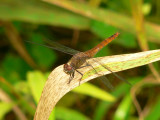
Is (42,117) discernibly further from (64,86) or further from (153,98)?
(153,98)

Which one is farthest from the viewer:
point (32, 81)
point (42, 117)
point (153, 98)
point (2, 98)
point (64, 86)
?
point (153, 98)

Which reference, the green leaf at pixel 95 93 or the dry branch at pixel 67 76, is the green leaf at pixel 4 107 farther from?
the dry branch at pixel 67 76

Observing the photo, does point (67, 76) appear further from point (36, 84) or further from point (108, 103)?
point (108, 103)

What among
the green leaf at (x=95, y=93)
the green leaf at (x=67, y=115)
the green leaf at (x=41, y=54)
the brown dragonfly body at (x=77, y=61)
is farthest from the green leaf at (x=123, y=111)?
the green leaf at (x=41, y=54)

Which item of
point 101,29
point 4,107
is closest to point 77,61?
point 4,107

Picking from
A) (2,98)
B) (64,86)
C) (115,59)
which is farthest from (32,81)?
(115,59)

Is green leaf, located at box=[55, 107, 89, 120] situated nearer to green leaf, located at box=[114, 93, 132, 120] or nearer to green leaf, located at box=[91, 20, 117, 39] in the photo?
green leaf, located at box=[114, 93, 132, 120]

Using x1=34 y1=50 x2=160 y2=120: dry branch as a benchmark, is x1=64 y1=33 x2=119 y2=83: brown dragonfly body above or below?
above

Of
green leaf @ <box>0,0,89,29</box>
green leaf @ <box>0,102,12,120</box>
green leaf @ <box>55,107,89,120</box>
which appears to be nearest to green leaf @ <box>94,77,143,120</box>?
green leaf @ <box>55,107,89,120</box>
